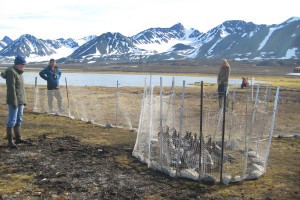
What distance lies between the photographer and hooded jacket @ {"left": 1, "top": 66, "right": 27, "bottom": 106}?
11.8 m

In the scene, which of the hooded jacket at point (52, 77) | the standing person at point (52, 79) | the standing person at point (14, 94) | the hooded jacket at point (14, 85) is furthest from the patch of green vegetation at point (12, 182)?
the hooded jacket at point (52, 77)

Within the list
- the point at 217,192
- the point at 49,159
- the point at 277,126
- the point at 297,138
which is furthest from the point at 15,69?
the point at 277,126

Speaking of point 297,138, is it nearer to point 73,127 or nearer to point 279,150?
point 279,150

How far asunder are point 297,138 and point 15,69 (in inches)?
417

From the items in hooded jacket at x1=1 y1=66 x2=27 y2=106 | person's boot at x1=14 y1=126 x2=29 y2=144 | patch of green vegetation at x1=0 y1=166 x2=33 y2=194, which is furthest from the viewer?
person's boot at x1=14 y1=126 x2=29 y2=144

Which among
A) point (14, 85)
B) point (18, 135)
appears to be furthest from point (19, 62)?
point (18, 135)

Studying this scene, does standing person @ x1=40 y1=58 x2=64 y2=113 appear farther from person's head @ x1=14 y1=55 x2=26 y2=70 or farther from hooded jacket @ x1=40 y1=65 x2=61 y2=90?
person's head @ x1=14 y1=55 x2=26 y2=70

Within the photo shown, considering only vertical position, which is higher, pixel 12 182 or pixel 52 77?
pixel 52 77

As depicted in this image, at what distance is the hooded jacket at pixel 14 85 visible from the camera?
11836mm

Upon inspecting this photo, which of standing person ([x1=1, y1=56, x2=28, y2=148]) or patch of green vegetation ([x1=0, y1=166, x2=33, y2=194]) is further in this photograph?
standing person ([x1=1, y1=56, x2=28, y2=148])

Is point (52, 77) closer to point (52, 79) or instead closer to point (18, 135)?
point (52, 79)

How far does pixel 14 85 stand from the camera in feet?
39.1

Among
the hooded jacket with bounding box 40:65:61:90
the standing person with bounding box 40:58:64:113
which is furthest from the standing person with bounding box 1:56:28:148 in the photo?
the hooded jacket with bounding box 40:65:61:90

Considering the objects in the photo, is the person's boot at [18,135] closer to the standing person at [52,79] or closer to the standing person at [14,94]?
the standing person at [14,94]
